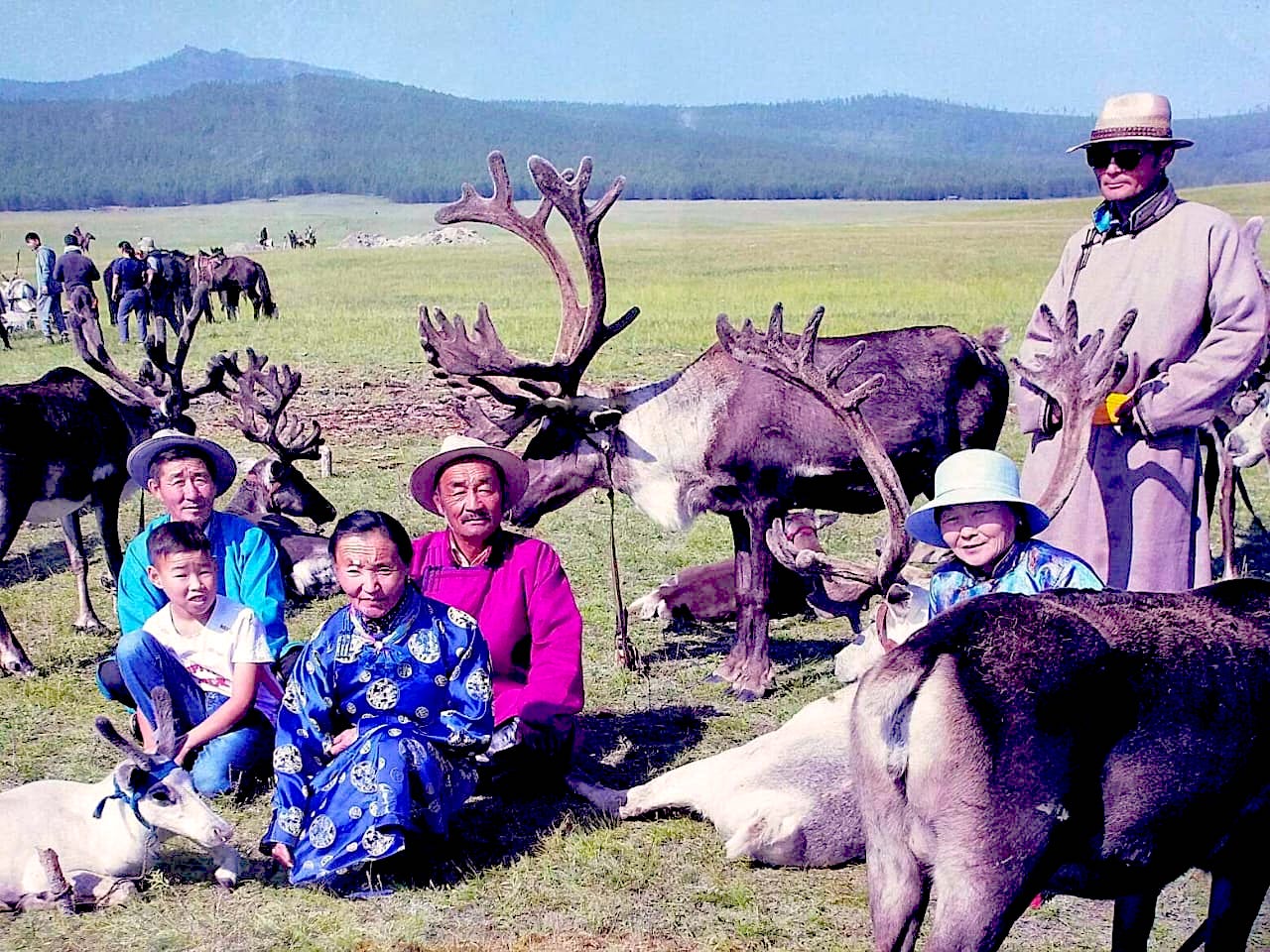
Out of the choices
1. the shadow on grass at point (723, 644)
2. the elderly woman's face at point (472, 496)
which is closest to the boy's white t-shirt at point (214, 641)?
the elderly woman's face at point (472, 496)

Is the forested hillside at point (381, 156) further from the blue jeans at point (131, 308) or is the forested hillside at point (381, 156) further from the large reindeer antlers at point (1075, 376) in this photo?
the large reindeer antlers at point (1075, 376)

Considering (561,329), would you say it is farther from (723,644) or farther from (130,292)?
(130,292)

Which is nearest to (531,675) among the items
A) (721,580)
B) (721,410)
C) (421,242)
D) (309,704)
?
(309,704)

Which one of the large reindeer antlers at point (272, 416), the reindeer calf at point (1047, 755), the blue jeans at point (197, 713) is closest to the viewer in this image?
the reindeer calf at point (1047, 755)

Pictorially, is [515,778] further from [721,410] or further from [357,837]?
[721,410]

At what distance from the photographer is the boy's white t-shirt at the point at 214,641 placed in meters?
5.15

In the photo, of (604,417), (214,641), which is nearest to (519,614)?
(214,641)

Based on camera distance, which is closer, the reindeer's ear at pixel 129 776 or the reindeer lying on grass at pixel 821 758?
the reindeer's ear at pixel 129 776

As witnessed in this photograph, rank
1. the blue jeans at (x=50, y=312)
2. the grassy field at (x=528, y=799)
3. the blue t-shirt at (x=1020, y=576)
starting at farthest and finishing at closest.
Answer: the blue jeans at (x=50, y=312) → the grassy field at (x=528, y=799) → the blue t-shirt at (x=1020, y=576)

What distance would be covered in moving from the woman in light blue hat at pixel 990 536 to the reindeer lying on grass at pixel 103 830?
258 cm

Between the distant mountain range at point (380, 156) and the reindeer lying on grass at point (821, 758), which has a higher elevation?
the distant mountain range at point (380, 156)

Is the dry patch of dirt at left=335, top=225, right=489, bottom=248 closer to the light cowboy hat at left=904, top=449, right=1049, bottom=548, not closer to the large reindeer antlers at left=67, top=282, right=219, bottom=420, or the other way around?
the large reindeer antlers at left=67, top=282, right=219, bottom=420

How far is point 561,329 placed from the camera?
24.2ft

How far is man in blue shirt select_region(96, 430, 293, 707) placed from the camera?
543 centimetres
